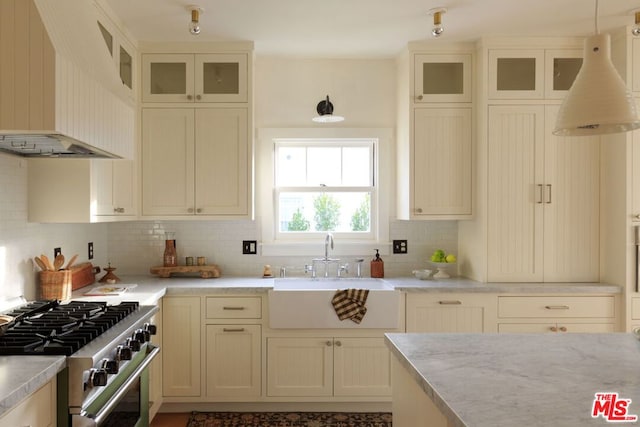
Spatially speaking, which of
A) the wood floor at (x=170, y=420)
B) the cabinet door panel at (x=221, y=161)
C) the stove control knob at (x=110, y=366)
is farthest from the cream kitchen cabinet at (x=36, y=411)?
the cabinet door panel at (x=221, y=161)

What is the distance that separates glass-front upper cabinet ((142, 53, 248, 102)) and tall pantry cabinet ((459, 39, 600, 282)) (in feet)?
5.96

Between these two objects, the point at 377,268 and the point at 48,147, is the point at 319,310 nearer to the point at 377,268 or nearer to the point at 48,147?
the point at 377,268

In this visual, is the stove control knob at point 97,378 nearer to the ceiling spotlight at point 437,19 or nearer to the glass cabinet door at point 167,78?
the glass cabinet door at point 167,78

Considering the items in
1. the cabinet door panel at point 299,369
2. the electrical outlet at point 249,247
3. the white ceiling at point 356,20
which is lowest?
the cabinet door panel at point 299,369

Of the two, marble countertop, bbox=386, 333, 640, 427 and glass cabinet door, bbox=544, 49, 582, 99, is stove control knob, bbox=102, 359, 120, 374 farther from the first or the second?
glass cabinet door, bbox=544, 49, 582, 99

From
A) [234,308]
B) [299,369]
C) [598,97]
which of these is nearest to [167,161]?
[234,308]

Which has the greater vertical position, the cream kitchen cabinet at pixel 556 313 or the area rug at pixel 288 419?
the cream kitchen cabinet at pixel 556 313

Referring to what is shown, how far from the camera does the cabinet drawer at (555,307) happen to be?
3.21m

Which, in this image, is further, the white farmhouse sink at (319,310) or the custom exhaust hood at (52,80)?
the white farmhouse sink at (319,310)

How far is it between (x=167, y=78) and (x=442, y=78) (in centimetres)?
207

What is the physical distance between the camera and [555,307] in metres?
3.21

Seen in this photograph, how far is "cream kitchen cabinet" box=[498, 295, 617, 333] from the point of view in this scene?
3.21 metres

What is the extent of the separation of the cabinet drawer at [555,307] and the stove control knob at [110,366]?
8.14ft

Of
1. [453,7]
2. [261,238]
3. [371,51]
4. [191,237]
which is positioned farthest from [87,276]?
[453,7]
